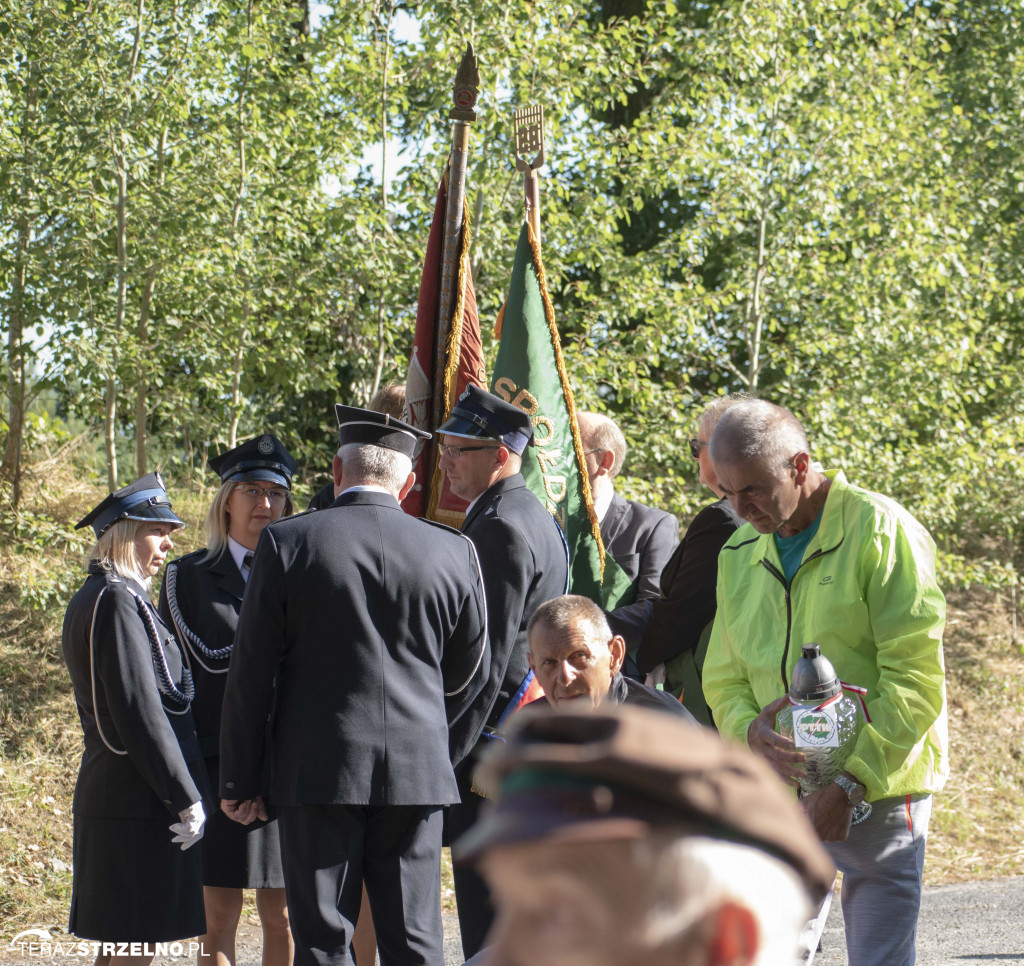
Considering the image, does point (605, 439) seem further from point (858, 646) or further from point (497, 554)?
point (858, 646)

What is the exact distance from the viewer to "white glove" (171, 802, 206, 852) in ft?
12.0

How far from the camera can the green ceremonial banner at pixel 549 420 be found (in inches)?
195

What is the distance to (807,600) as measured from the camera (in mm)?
3039

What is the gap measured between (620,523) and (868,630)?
239 cm

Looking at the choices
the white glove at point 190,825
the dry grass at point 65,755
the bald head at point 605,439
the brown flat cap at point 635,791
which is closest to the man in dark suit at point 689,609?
the bald head at point 605,439

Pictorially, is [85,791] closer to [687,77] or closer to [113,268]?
[113,268]

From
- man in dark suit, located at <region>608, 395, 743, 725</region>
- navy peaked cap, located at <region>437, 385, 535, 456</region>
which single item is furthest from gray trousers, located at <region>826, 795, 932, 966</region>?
navy peaked cap, located at <region>437, 385, 535, 456</region>

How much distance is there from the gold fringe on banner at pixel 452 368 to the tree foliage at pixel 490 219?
2.58 meters

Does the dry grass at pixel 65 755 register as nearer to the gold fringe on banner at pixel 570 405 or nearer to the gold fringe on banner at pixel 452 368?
the gold fringe on banner at pixel 452 368

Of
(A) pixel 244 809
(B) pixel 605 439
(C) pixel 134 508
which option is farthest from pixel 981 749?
(C) pixel 134 508

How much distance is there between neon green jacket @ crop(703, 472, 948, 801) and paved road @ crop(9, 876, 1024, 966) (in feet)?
9.17

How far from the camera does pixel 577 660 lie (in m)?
3.30

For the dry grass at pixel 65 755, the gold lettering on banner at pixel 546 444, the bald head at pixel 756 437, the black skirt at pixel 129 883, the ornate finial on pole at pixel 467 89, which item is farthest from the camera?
the dry grass at pixel 65 755

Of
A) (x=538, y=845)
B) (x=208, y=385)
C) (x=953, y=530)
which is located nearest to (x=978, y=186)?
(x=953, y=530)
